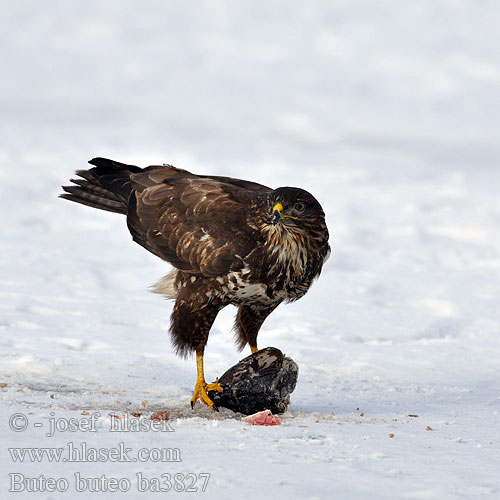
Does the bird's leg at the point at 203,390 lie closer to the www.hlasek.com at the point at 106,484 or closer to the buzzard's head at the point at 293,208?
the buzzard's head at the point at 293,208

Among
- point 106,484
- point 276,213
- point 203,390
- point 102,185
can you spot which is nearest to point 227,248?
point 276,213

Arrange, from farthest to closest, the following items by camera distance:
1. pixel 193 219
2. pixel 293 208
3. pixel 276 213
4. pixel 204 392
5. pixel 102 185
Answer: pixel 102 185, pixel 193 219, pixel 204 392, pixel 293 208, pixel 276 213

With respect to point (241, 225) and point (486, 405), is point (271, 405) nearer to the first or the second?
point (241, 225)

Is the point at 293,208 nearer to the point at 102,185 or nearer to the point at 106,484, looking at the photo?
the point at 102,185

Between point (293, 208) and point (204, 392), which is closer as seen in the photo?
point (293, 208)

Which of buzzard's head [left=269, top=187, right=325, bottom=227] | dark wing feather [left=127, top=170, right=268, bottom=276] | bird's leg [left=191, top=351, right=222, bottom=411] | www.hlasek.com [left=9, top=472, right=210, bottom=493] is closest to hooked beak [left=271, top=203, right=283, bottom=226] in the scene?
buzzard's head [left=269, top=187, right=325, bottom=227]

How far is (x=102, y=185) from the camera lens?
798cm

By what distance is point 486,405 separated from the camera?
6.64m

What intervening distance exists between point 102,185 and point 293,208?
2.55m

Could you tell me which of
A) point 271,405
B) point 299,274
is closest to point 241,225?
point 299,274

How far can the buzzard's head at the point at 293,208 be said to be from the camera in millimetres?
6180

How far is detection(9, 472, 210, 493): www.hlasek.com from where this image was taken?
366 centimetres

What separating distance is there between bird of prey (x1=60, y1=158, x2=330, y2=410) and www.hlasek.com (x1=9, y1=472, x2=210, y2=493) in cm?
248

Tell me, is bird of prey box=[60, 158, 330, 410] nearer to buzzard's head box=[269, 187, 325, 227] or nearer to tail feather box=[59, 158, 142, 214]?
buzzard's head box=[269, 187, 325, 227]
